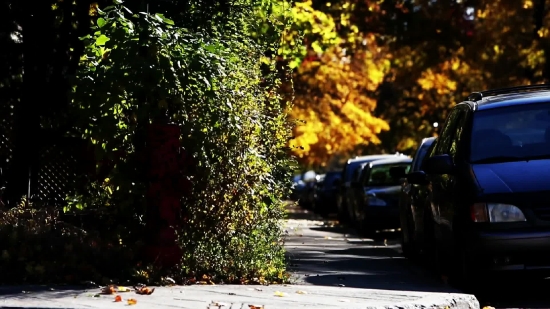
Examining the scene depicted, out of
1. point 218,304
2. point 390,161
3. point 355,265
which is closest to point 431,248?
point 355,265

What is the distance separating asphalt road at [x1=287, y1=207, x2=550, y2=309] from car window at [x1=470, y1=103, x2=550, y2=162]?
4.18 ft

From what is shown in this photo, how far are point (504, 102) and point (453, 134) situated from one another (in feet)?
2.24

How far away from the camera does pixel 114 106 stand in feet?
34.8

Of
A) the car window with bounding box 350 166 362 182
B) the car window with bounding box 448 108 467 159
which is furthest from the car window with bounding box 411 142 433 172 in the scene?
the car window with bounding box 350 166 362 182

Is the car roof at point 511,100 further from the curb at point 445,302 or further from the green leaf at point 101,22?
the green leaf at point 101,22

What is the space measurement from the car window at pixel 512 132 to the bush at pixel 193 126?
2254mm

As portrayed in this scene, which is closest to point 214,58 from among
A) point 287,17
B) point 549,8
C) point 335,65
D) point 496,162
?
point 496,162

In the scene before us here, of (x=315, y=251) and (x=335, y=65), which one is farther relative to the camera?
(x=335, y=65)

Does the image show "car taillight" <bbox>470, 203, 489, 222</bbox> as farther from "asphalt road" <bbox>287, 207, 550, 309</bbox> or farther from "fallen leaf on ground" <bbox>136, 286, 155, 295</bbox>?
"fallen leaf on ground" <bbox>136, 286, 155, 295</bbox>

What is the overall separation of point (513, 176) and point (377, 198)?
12278 mm

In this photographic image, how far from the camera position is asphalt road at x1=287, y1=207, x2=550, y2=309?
10.7 metres

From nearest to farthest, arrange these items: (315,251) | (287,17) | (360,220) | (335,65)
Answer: (287,17)
(315,251)
(360,220)
(335,65)

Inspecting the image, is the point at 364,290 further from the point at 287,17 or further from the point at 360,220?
the point at 360,220

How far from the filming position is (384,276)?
12.0m
